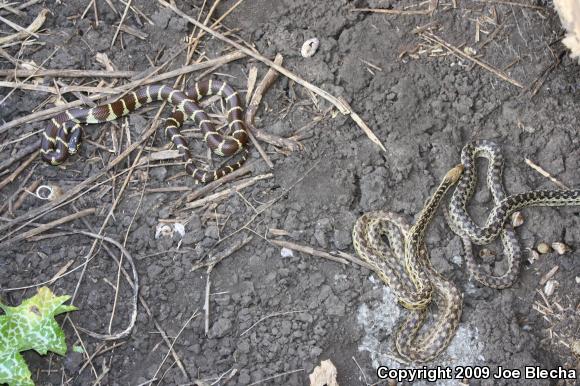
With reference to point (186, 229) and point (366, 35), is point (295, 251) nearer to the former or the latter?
point (186, 229)

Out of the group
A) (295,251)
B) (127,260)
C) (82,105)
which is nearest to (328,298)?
(295,251)

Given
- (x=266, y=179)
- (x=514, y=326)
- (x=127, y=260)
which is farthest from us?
(x=266, y=179)

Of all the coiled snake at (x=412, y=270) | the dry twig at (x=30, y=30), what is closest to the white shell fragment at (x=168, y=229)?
the coiled snake at (x=412, y=270)

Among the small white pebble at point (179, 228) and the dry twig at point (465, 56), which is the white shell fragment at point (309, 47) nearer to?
the dry twig at point (465, 56)

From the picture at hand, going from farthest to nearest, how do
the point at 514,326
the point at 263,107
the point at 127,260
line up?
1. the point at 263,107
2. the point at 127,260
3. the point at 514,326

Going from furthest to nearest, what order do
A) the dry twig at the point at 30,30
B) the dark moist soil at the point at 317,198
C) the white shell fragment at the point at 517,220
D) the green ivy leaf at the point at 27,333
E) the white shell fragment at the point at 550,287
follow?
1. the dry twig at the point at 30,30
2. the white shell fragment at the point at 517,220
3. the white shell fragment at the point at 550,287
4. the dark moist soil at the point at 317,198
5. the green ivy leaf at the point at 27,333

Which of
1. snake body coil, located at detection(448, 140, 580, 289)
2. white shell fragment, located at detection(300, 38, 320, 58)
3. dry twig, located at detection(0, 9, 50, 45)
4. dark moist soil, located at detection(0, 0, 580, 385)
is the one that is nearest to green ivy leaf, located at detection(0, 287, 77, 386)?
dark moist soil, located at detection(0, 0, 580, 385)

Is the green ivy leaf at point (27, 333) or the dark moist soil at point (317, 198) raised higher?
the dark moist soil at point (317, 198)
